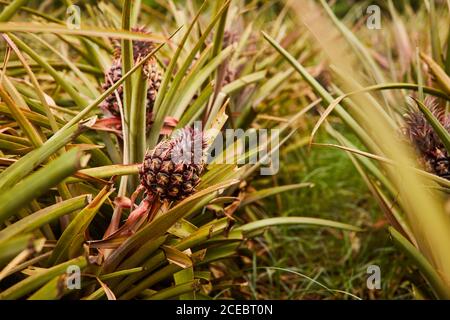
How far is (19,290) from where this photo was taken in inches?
26.2

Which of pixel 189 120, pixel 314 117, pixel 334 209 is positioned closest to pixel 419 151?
pixel 189 120

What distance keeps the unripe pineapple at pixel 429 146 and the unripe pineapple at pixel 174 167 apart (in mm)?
364

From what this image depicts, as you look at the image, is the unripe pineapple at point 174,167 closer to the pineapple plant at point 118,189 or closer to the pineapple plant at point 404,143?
the pineapple plant at point 118,189

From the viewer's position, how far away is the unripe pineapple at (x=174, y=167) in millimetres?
760

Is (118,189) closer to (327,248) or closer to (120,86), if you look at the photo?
(120,86)

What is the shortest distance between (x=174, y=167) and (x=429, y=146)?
42 centimetres

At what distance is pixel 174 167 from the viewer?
76cm

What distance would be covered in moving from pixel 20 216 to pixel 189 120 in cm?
36
